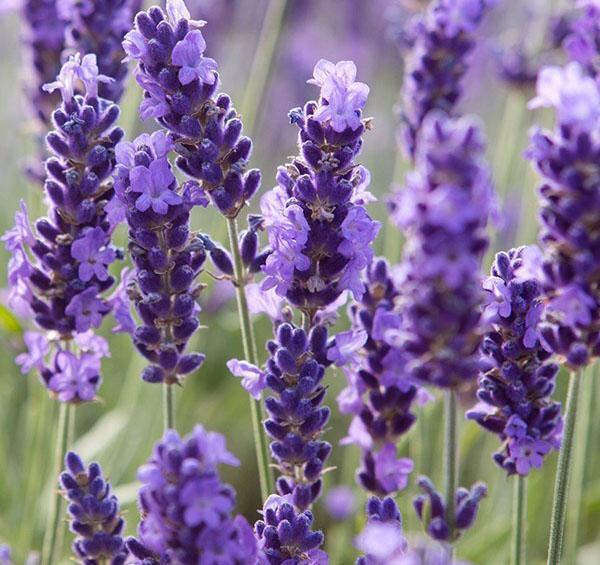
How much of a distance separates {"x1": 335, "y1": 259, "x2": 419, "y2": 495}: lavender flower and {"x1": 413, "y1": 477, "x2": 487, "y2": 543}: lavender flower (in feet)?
0.92

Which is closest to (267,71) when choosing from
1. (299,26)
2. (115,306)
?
(115,306)

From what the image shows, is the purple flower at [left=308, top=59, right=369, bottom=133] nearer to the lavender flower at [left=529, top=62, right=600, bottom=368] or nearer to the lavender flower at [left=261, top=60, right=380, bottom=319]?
the lavender flower at [left=261, top=60, right=380, bottom=319]

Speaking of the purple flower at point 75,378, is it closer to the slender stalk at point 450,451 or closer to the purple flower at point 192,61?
the purple flower at point 192,61

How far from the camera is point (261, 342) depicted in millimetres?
3740

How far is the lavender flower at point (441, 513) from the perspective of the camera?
1.23 meters

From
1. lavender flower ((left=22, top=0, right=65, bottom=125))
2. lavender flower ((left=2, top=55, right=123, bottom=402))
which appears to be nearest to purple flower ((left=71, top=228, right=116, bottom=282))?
lavender flower ((left=2, top=55, right=123, bottom=402))

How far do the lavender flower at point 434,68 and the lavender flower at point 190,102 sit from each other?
96 centimetres

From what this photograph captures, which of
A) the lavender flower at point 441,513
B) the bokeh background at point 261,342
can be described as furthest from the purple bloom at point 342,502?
the lavender flower at point 441,513

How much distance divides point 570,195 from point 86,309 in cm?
80

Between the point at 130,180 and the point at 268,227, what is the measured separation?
206 millimetres

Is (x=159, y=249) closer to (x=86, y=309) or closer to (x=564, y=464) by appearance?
(x=86, y=309)

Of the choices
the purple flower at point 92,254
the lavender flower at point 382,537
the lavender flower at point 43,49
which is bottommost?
the lavender flower at point 382,537

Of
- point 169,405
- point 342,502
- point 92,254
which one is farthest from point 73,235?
point 342,502

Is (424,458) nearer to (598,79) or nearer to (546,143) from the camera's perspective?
(598,79)
